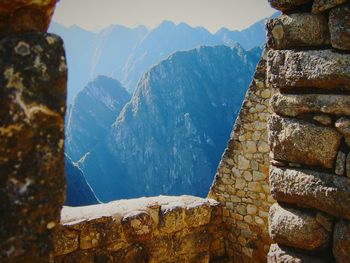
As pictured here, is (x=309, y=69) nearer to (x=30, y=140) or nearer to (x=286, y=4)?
(x=286, y=4)

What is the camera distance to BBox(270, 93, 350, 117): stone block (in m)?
1.47

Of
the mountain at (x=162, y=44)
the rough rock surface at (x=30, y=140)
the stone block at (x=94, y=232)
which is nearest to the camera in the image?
the rough rock surface at (x=30, y=140)

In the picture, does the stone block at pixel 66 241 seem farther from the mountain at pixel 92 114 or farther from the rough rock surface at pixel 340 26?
the mountain at pixel 92 114

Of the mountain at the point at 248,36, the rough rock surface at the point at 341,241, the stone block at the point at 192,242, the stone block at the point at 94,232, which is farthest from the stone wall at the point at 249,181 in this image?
the mountain at the point at 248,36

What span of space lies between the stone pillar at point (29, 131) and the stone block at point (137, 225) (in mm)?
2416

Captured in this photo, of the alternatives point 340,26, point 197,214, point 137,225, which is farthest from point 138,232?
point 340,26

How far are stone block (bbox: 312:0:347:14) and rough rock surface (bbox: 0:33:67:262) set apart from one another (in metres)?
1.23

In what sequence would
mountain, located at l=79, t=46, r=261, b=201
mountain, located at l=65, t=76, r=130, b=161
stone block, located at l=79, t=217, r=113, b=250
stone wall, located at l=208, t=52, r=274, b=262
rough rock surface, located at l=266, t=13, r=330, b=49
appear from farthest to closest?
mountain, located at l=65, t=76, r=130, b=161
mountain, located at l=79, t=46, r=261, b=201
stone wall, located at l=208, t=52, r=274, b=262
stone block, located at l=79, t=217, r=113, b=250
rough rock surface, located at l=266, t=13, r=330, b=49

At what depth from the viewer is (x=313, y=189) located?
156 centimetres

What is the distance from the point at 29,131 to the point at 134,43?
324ft

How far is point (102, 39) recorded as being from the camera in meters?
99.1

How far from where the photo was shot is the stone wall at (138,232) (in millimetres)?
3139

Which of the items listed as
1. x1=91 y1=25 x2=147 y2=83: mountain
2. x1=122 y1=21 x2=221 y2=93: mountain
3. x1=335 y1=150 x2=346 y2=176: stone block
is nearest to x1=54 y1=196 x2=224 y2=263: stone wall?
x1=335 y1=150 x2=346 y2=176: stone block

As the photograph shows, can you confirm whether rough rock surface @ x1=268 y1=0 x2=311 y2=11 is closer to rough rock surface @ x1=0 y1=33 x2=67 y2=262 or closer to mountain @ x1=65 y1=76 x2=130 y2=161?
rough rock surface @ x1=0 y1=33 x2=67 y2=262
